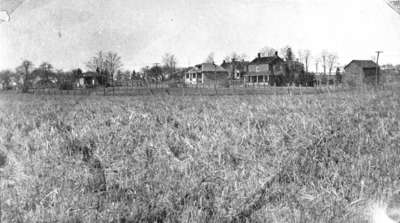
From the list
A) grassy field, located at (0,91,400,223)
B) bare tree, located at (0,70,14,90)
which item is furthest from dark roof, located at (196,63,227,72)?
bare tree, located at (0,70,14,90)

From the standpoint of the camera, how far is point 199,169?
2270 mm

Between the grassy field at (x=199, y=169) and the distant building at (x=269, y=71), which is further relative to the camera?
the distant building at (x=269, y=71)

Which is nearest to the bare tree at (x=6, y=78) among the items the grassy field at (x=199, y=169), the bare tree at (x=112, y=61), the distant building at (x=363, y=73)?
the grassy field at (x=199, y=169)

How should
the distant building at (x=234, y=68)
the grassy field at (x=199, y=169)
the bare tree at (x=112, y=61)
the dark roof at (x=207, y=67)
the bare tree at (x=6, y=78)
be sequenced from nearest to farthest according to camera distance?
1. the grassy field at (x=199, y=169)
2. the bare tree at (x=6, y=78)
3. the bare tree at (x=112, y=61)
4. the dark roof at (x=207, y=67)
5. the distant building at (x=234, y=68)

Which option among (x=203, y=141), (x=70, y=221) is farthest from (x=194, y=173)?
(x=70, y=221)

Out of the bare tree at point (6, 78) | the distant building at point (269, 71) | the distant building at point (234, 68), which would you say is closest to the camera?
the bare tree at point (6, 78)

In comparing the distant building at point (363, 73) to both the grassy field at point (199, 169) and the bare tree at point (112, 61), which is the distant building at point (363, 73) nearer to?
the grassy field at point (199, 169)

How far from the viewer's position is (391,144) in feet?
8.65

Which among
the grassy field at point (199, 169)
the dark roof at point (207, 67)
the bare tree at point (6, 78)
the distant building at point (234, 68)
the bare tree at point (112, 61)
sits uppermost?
the distant building at point (234, 68)

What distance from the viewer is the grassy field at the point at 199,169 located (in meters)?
1.72

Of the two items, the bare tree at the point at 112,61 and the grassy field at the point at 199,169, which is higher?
the bare tree at the point at 112,61

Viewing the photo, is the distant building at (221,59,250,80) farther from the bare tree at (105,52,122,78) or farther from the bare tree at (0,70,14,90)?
the bare tree at (0,70,14,90)

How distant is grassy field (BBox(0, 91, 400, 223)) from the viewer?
1.72 m

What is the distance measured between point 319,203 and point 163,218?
37.9 inches
